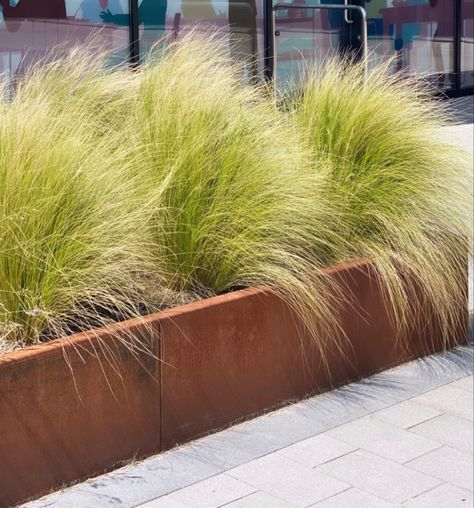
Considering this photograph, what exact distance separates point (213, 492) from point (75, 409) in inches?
20.6

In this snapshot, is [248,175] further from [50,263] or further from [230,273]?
[50,263]

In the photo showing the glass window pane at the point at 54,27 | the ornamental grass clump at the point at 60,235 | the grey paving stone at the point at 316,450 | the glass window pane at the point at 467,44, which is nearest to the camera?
the ornamental grass clump at the point at 60,235

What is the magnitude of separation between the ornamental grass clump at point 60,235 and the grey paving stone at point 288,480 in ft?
→ 2.27

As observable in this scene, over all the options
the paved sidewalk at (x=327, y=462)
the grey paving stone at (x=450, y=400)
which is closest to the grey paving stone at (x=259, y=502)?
the paved sidewalk at (x=327, y=462)

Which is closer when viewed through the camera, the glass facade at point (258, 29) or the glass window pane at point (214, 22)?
the glass facade at point (258, 29)

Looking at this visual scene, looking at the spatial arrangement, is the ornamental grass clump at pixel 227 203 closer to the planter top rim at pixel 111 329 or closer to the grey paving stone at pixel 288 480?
the planter top rim at pixel 111 329

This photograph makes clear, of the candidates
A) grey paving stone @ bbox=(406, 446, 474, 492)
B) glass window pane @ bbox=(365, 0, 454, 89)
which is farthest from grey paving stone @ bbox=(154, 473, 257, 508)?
glass window pane @ bbox=(365, 0, 454, 89)

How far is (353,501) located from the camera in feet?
10.9

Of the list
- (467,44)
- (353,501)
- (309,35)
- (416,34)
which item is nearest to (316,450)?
(353,501)

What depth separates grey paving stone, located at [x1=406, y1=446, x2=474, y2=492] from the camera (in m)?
3.52

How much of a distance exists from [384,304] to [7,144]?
1.83m

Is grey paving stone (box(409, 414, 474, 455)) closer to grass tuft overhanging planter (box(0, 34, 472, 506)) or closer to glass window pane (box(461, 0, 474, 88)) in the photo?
grass tuft overhanging planter (box(0, 34, 472, 506))

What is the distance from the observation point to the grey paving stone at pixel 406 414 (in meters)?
4.01

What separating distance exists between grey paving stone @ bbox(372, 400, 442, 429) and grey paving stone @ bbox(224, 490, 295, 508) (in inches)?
32.9
